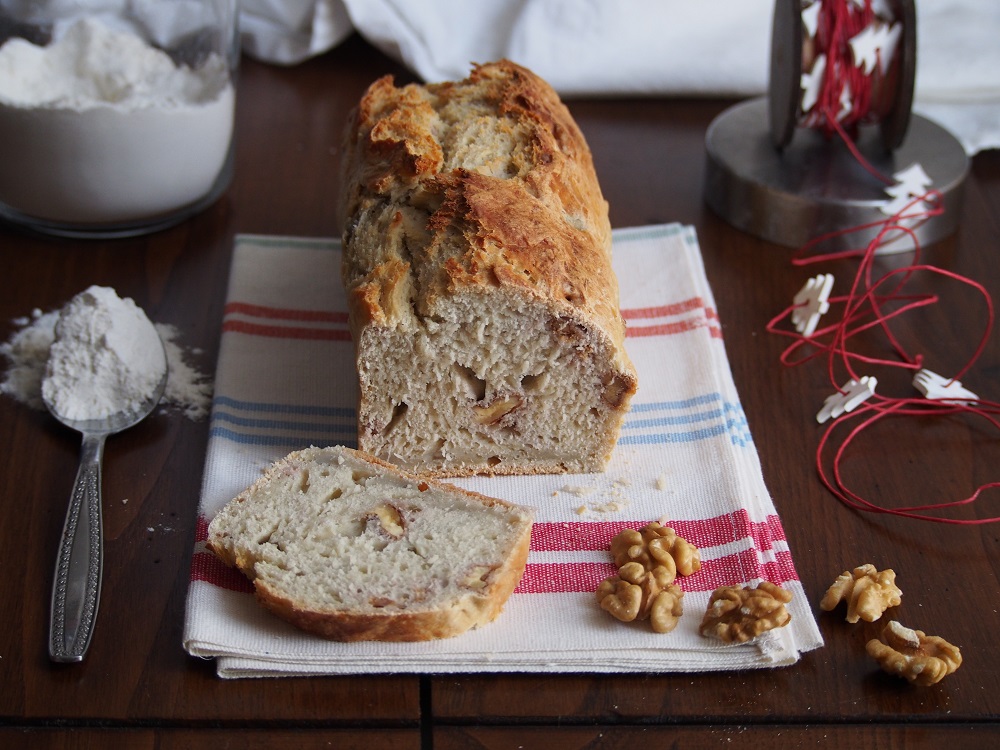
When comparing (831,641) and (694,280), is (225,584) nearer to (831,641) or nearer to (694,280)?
(831,641)

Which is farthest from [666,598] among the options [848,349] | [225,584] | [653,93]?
[653,93]

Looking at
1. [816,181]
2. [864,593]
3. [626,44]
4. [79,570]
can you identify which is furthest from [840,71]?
[79,570]

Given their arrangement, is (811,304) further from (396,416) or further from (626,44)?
(626,44)

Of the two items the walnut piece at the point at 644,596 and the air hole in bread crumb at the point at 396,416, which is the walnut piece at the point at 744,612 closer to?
the walnut piece at the point at 644,596

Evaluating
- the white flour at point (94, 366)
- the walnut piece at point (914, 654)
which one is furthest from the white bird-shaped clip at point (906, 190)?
the white flour at point (94, 366)

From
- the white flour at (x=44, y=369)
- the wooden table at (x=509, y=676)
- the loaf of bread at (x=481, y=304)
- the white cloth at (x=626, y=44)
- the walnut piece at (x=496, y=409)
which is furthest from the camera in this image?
the white cloth at (x=626, y=44)
